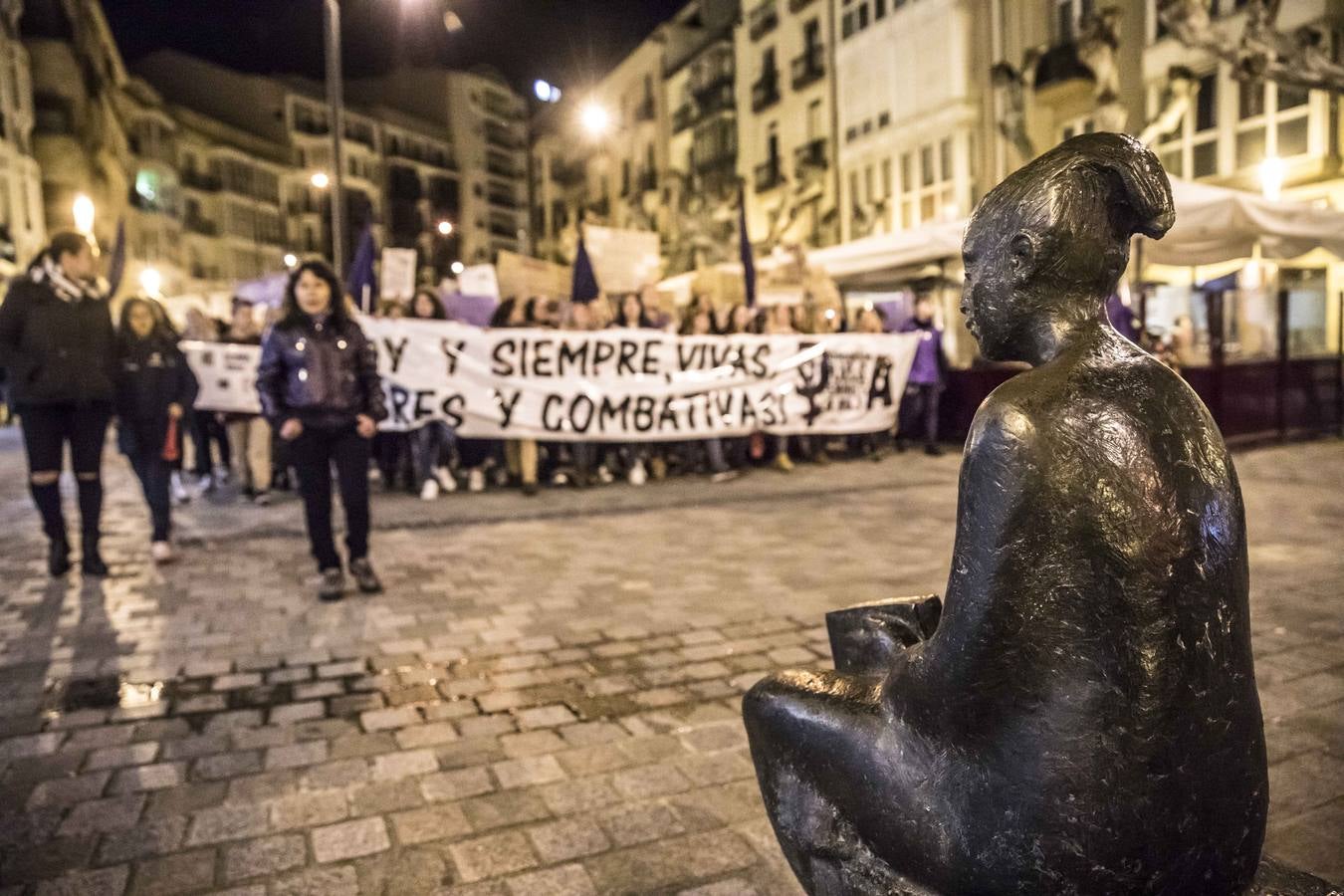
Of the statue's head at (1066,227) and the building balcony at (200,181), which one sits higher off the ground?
the building balcony at (200,181)

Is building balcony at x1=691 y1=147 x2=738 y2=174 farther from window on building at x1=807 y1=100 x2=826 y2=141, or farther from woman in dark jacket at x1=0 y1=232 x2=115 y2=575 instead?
woman in dark jacket at x1=0 y1=232 x2=115 y2=575

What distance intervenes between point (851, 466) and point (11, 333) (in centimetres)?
859

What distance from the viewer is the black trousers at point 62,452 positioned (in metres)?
6.42

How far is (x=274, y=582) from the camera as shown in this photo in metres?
6.30

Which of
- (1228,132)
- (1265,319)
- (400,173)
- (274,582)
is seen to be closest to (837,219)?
(1228,132)

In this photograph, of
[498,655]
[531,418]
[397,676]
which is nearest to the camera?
[397,676]

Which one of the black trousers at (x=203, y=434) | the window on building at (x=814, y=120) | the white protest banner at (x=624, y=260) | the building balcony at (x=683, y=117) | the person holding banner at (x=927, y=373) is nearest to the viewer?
the black trousers at (x=203, y=434)

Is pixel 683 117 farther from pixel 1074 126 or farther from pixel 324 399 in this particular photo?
pixel 324 399

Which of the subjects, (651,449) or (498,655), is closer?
(498,655)

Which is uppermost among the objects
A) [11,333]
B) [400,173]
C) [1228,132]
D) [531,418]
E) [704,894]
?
[400,173]

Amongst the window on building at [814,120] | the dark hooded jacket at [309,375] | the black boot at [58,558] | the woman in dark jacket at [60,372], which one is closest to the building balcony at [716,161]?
the window on building at [814,120]

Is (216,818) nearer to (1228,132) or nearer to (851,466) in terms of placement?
(851,466)

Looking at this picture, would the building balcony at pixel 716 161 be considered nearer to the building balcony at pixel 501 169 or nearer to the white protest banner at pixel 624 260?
the white protest banner at pixel 624 260

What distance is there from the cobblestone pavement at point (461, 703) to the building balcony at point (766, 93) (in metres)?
37.6
